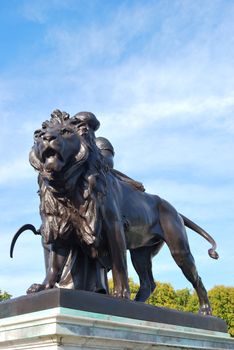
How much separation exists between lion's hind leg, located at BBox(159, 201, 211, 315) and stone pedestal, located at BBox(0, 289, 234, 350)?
123cm

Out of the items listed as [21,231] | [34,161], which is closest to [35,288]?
[34,161]

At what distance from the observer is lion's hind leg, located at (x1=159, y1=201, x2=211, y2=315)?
23.3 ft

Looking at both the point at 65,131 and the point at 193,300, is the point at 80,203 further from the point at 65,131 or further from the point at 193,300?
the point at 193,300

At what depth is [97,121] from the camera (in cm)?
657

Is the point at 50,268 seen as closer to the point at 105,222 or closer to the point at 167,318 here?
the point at 105,222

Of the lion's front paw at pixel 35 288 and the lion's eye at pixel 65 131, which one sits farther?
the lion's eye at pixel 65 131

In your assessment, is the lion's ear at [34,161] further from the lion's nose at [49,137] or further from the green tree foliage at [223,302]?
the green tree foliage at [223,302]

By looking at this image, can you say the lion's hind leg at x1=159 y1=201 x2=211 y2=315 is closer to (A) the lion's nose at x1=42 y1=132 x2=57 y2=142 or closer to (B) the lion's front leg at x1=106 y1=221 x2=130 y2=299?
(B) the lion's front leg at x1=106 y1=221 x2=130 y2=299

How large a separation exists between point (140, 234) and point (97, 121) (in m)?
1.49

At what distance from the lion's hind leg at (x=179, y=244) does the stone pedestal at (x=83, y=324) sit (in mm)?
1234

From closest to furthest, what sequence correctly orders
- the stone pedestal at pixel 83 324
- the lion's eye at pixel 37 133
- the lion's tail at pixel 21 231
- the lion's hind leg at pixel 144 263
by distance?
1. the stone pedestal at pixel 83 324
2. the lion's eye at pixel 37 133
3. the lion's tail at pixel 21 231
4. the lion's hind leg at pixel 144 263

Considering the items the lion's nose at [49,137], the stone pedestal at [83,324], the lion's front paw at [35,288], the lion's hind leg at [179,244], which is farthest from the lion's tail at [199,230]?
the lion's nose at [49,137]

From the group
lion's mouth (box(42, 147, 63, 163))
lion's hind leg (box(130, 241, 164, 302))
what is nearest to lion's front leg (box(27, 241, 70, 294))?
lion's mouth (box(42, 147, 63, 163))

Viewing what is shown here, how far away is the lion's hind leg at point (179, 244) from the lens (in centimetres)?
711
